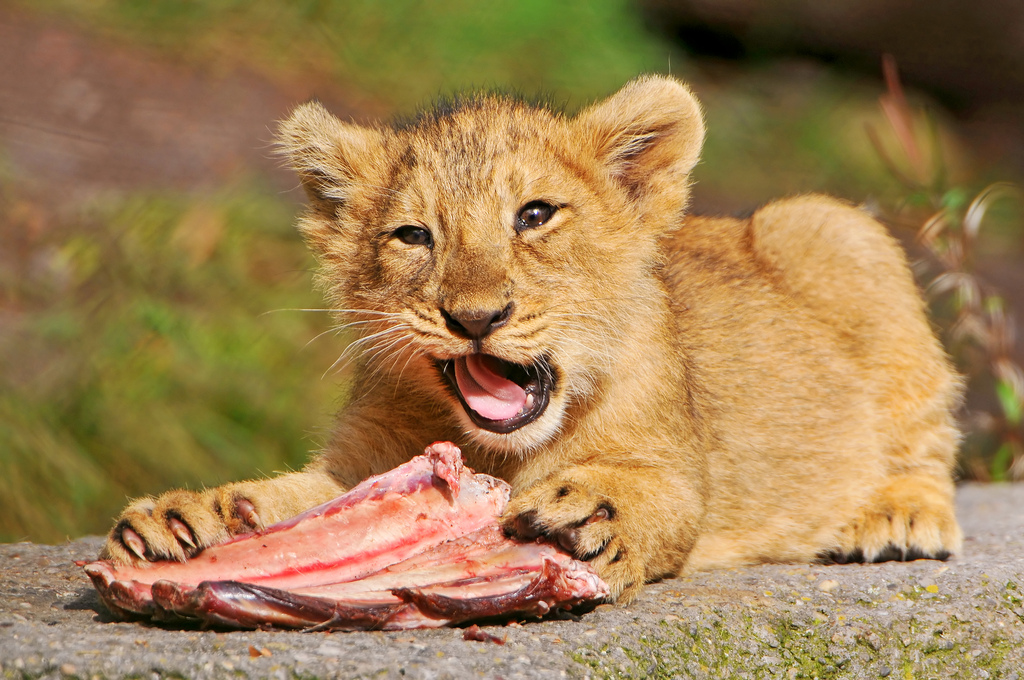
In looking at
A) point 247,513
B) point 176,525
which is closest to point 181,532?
point 176,525

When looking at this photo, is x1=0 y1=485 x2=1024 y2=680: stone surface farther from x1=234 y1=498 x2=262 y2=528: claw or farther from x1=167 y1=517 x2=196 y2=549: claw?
x1=234 y1=498 x2=262 y2=528: claw

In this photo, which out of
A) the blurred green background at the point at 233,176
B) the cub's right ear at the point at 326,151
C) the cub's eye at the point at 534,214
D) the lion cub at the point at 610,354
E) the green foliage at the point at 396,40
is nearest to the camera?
the lion cub at the point at 610,354

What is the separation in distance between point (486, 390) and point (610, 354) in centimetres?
50

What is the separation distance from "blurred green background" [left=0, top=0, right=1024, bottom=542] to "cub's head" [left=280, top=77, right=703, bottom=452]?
24.1 inches

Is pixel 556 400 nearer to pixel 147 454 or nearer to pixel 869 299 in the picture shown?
pixel 869 299

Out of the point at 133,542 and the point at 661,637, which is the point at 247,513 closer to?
the point at 133,542

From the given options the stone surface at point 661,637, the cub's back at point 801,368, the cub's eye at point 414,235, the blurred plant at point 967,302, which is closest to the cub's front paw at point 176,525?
the stone surface at point 661,637

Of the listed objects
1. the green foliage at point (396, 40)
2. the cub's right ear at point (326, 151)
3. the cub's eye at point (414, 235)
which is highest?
the green foliage at point (396, 40)

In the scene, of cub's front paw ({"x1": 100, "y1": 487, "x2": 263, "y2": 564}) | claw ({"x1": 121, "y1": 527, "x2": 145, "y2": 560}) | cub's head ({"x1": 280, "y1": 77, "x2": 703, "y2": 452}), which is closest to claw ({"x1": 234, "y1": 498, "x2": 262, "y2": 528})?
cub's front paw ({"x1": 100, "y1": 487, "x2": 263, "y2": 564})

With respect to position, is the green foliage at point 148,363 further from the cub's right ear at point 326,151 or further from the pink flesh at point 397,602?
the pink flesh at point 397,602

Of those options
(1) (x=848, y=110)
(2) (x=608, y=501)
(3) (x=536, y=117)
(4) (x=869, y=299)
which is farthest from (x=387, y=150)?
(1) (x=848, y=110)

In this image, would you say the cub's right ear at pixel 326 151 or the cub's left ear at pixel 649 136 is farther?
the cub's right ear at pixel 326 151

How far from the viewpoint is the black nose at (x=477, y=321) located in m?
3.55

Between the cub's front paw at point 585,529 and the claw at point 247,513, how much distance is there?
0.84 metres
